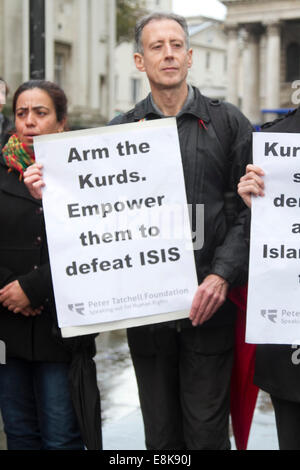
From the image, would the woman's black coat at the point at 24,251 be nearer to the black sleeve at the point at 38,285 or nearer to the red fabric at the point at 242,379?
the black sleeve at the point at 38,285

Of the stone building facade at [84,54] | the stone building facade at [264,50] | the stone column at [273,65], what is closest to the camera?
the stone building facade at [84,54]

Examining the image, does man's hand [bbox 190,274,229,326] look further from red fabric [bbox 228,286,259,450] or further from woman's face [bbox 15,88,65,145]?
woman's face [bbox 15,88,65,145]

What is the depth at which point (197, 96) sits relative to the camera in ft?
11.8

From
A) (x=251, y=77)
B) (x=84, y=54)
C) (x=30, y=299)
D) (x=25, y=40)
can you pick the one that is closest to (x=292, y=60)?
(x=251, y=77)

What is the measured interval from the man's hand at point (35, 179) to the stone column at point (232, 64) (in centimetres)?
6336

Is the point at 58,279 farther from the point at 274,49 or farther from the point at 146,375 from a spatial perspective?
the point at 274,49

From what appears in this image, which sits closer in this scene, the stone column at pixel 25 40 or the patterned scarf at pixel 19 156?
the patterned scarf at pixel 19 156

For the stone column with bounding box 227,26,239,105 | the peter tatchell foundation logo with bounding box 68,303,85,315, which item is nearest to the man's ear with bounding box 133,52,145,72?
the peter tatchell foundation logo with bounding box 68,303,85,315

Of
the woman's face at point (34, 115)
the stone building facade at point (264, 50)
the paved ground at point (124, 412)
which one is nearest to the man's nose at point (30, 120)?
the woman's face at point (34, 115)

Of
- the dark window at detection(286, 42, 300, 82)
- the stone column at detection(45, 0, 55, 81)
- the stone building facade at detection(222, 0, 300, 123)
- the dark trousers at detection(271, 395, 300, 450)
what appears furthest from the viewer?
the dark window at detection(286, 42, 300, 82)

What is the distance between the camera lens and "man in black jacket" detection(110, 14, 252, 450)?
3.50m

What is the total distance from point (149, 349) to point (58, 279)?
0.49 meters

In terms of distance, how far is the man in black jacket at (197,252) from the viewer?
3.50m

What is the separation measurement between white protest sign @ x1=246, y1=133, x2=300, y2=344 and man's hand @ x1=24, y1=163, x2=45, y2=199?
0.86m
